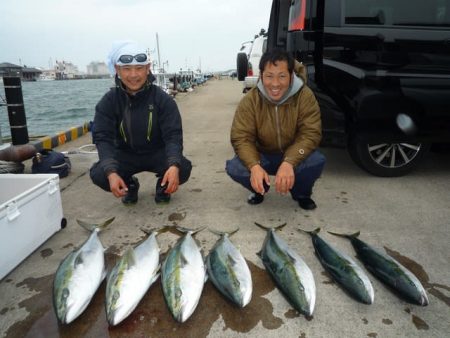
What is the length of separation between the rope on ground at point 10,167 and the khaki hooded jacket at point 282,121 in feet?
9.79

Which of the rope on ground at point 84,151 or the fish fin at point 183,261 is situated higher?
the rope on ground at point 84,151

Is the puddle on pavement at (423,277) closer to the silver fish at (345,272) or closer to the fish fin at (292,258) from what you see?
the silver fish at (345,272)

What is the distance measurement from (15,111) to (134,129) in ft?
10.0

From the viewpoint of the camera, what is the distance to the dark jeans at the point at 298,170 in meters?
3.33

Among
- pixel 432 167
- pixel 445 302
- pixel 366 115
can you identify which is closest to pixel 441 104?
pixel 366 115

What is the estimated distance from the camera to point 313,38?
146 inches

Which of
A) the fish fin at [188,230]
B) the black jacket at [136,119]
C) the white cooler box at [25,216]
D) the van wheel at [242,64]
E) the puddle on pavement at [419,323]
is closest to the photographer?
the puddle on pavement at [419,323]

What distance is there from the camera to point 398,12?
3.50 m

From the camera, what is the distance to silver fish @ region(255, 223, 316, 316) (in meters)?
2.01

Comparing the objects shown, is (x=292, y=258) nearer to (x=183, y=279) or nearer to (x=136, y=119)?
(x=183, y=279)

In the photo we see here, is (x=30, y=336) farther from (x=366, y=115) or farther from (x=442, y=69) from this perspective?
(x=442, y=69)

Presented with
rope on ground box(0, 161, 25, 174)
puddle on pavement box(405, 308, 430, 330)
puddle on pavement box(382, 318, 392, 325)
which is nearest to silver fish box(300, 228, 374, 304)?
puddle on pavement box(382, 318, 392, 325)

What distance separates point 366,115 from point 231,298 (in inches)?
98.6

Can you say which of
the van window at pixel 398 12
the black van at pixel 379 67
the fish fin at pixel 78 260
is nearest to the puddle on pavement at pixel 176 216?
the fish fin at pixel 78 260
